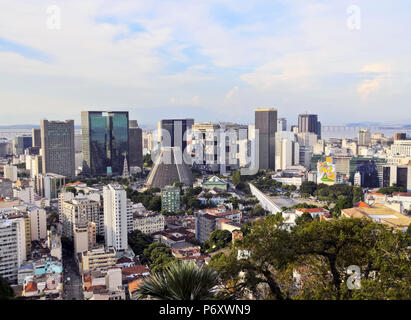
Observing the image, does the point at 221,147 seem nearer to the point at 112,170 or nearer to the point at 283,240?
the point at 112,170

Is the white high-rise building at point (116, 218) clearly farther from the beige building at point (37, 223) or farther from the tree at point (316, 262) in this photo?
the tree at point (316, 262)

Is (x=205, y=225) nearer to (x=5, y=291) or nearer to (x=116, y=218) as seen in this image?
(x=116, y=218)

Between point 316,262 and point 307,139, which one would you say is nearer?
point 316,262

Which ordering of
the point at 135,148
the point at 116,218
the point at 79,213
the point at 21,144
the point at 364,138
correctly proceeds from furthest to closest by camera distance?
1. the point at 364,138
2. the point at 21,144
3. the point at 135,148
4. the point at 79,213
5. the point at 116,218

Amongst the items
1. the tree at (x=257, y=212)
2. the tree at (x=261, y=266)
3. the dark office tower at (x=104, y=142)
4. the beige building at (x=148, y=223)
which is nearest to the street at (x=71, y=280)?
the beige building at (x=148, y=223)

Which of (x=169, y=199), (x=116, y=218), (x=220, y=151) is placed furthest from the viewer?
(x=220, y=151)

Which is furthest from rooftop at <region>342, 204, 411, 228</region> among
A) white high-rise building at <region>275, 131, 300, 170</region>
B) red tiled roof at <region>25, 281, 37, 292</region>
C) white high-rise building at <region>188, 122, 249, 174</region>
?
white high-rise building at <region>275, 131, 300, 170</region>

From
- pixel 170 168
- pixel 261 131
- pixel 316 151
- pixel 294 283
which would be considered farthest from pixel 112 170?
pixel 294 283

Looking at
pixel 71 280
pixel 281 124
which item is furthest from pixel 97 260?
pixel 281 124
